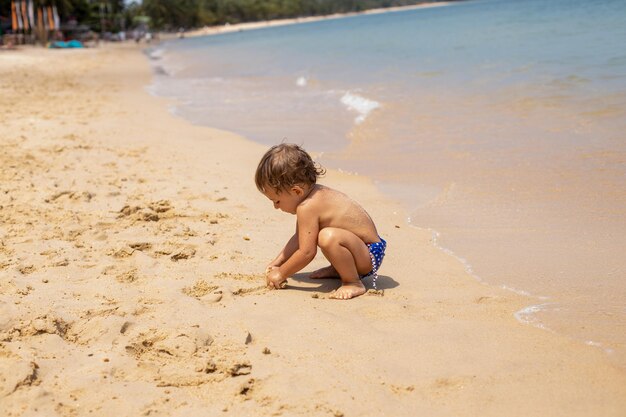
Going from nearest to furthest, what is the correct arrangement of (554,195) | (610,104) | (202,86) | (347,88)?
(554,195)
(610,104)
(347,88)
(202,86)

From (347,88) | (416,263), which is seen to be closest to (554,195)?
(416,263)

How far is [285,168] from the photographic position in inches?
126

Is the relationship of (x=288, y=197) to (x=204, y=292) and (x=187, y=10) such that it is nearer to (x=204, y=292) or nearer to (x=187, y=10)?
(x=204, y=292)

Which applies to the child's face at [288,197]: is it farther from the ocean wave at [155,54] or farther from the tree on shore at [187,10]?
the tree on shore at [187,10]

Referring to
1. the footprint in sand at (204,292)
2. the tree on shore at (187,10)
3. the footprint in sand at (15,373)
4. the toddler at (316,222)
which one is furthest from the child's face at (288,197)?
the tree on shore at (187,10)

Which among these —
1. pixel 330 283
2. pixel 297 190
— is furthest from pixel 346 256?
pixel 297 190

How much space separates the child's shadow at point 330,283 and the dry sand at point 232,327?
0.02 m

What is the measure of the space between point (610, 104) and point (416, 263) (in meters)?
5.15

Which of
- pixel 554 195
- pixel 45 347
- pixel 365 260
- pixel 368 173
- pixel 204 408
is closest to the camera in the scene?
pixel 204 408

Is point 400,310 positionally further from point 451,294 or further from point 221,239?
point 221,239

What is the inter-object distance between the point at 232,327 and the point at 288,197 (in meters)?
0.79

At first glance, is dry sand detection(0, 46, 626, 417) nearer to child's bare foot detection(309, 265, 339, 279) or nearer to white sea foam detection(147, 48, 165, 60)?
child's bare foot detection(309, 265, 339, 279)

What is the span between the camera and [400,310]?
300cm

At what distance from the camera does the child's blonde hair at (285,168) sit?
320 centimetres
